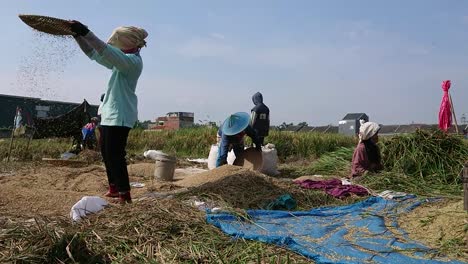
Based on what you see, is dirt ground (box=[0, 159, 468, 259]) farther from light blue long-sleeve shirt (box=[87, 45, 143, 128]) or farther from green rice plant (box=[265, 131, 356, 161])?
green rice plant (box=[265, 131, 356, 161])

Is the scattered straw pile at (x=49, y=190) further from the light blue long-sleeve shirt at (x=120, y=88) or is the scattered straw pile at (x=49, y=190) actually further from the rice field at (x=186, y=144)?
the rice field at (x=186, y=144)

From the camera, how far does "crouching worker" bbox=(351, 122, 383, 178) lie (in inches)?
224

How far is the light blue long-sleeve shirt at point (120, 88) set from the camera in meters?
3.40

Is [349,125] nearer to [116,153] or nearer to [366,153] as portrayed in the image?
[366,153]

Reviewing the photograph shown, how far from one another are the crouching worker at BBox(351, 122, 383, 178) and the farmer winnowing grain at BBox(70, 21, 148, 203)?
314 centimetres

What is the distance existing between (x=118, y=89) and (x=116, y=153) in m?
0.49

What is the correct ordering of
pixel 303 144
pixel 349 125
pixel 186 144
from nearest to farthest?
pixel 303 144 → pixel 186 144 → pixel 349 125

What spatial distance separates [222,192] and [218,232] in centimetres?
133

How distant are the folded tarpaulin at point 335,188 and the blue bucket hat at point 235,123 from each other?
6.13 feet

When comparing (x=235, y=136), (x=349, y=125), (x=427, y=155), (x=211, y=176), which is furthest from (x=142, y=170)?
(x=349, y=125)

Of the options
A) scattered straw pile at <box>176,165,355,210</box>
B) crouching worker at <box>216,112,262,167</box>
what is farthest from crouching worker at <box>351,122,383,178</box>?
crouching worker at <box>216,112,262,167</box>

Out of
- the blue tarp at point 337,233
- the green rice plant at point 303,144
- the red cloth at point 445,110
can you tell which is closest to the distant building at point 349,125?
the green rice plant at point 303,144

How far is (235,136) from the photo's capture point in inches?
260

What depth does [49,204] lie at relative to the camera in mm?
3572
